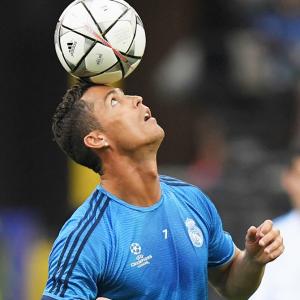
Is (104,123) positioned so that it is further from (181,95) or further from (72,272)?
(181,95)

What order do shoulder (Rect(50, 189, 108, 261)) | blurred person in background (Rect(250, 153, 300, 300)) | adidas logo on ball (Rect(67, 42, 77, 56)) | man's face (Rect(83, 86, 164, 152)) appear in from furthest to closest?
blurred person in background (Rect(250, 153, 300, 300))
adidas logo on ball (Rect(67, 42, 77, 56))
man's face (Rect(83, 86, 164, 152))
shoulder (Rect(50, 189, 108, 261))

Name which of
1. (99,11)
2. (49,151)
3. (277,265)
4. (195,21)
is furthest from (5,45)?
(99,11)

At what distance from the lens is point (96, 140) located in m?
6.46

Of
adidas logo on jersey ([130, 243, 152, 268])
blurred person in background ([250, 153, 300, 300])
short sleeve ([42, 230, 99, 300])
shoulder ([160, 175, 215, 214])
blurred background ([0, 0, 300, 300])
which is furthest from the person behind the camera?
blurred background ([0, 0, 300, 300])

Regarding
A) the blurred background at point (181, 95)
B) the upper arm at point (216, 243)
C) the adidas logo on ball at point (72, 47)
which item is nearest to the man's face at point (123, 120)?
the adidas logo on ball at point (72, 47)

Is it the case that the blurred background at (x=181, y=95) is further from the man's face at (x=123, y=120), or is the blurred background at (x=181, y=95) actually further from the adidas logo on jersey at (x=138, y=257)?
the adidas logo on jersey at (x=138, y=257)

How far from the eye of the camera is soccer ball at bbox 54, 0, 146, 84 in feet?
21.3

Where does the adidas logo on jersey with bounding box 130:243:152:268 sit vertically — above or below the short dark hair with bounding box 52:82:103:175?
below

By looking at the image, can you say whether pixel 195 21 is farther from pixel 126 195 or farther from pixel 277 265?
pixel 126 195

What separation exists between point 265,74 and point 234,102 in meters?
0.56

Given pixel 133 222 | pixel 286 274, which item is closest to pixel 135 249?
pixel 133 222

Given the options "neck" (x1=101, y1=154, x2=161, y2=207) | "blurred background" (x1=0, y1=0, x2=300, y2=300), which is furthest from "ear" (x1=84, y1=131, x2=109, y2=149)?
"blurred background" (x1=0, y1=0, x2=300, y2=300)

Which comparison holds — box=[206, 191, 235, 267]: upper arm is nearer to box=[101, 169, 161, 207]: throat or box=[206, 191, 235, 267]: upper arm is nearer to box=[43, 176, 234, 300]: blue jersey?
box=[43, 176, 234, 300]: blue jersey

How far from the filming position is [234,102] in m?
15.8
